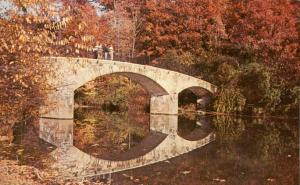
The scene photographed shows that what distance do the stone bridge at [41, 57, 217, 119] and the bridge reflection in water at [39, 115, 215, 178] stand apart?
0.91 metres

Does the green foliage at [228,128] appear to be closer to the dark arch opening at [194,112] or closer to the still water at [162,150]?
the still water at [162,150]

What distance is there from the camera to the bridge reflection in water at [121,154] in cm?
1029

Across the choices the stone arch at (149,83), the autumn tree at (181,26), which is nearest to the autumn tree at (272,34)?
the autumn tree at (181,26)

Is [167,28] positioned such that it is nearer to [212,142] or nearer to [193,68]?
[193,68]

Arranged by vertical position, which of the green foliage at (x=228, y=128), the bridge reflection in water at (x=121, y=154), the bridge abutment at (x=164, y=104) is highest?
the bridge abutment at (x=164, y=104)

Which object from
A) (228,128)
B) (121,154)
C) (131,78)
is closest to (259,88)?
(228,128)

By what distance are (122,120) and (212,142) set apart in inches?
243

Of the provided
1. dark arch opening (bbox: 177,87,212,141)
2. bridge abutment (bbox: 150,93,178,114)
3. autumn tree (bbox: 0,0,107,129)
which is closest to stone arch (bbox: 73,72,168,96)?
bridge abutment (bbox: 150,93,178,114)

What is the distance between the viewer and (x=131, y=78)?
858 inches

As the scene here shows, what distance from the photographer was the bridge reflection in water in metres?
10.3

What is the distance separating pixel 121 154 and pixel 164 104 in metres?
10.5

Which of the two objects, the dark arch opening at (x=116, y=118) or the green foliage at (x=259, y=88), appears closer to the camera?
the dark arch opening at (x=116, y=118)

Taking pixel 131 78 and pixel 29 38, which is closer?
pixel 29 38

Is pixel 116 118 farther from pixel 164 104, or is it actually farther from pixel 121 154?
pixel 121 154
